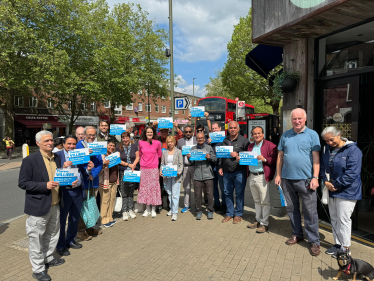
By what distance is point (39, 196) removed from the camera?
3328mm

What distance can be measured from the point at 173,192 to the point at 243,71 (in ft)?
85.3

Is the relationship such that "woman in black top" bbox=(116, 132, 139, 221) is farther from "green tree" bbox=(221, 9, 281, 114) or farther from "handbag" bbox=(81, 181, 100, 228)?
"green tree" bbox=(221, 9, 281, 114)

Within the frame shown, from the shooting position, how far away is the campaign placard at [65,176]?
3.49 metres

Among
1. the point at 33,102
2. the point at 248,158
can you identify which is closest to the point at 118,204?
the point at 248,158

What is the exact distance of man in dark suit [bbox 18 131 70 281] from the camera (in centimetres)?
329

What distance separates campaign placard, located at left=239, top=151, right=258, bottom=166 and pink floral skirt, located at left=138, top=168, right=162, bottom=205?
6.55 feet

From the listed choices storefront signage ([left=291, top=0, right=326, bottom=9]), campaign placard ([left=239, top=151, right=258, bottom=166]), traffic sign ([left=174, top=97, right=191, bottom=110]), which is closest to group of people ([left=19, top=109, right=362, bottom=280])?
campaign placard ([left=239, top=151, right=258, bottom=166])

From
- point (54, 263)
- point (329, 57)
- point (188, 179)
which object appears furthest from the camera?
point (188, 179)

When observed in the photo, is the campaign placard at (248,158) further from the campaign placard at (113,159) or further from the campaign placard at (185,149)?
the campaign placard at (113,159)

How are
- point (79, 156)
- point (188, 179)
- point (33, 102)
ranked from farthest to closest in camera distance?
point (33, 102)
point (188, 179)
point (79, 156)

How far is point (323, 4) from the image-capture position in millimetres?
4012

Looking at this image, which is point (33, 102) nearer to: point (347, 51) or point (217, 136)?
point (217, 136)

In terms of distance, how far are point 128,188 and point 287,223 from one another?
3448 millimetres

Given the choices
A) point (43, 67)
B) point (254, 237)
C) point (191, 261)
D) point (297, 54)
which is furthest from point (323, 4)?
point (43, 67)
